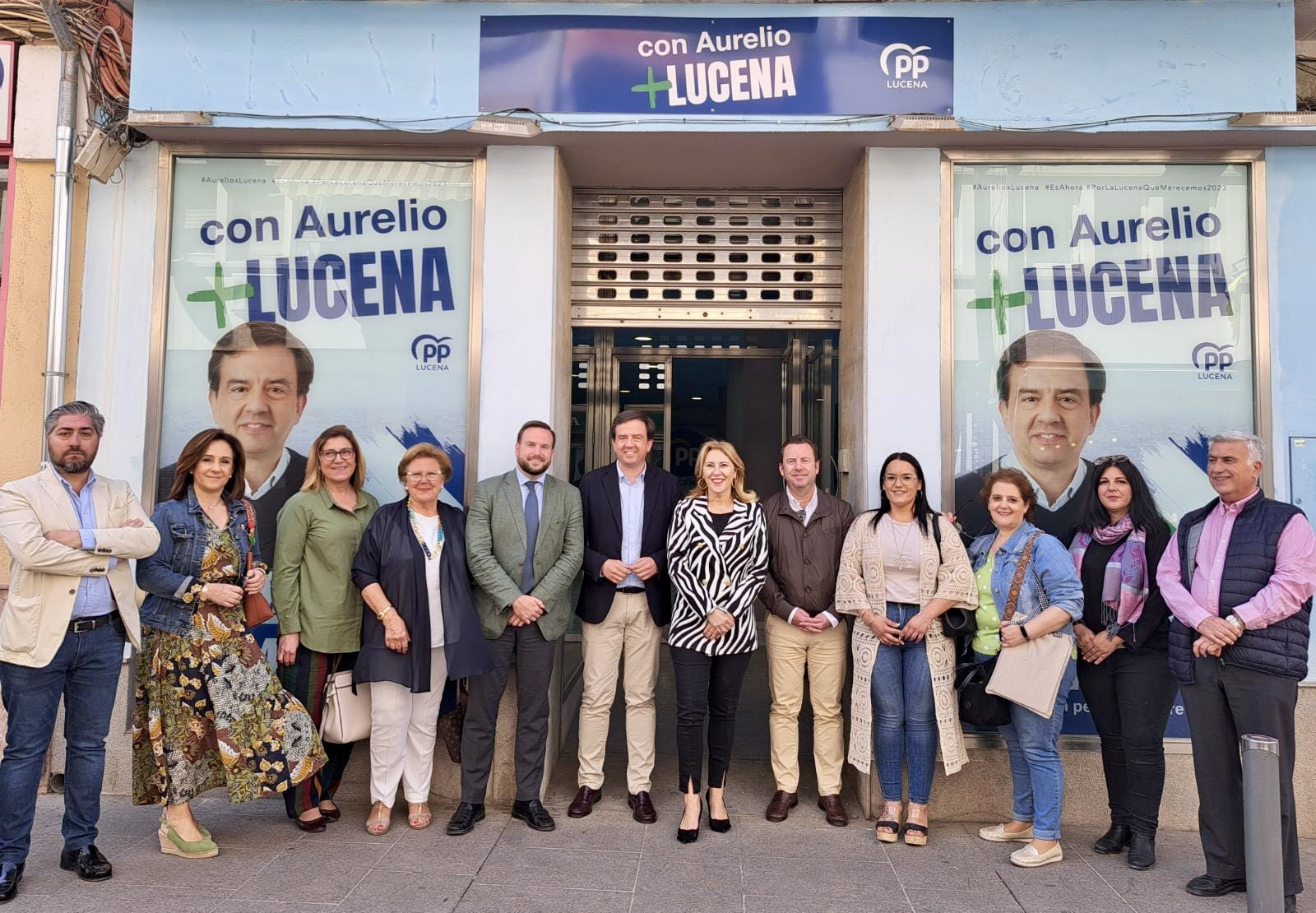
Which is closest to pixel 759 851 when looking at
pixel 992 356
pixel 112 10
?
pixel 992 356

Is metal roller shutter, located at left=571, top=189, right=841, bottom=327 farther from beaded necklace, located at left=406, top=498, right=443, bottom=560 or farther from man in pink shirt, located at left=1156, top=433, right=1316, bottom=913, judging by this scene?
man in pink shirt, located at left=1156, top=433, right=1316, bottom=913

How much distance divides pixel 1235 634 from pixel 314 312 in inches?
193

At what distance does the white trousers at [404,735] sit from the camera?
443 cm

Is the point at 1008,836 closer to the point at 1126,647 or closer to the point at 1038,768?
the point at 1038,768

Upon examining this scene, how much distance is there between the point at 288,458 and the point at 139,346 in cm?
104

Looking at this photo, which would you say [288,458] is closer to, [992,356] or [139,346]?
[139,346]

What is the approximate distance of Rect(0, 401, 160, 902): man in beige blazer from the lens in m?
3.61

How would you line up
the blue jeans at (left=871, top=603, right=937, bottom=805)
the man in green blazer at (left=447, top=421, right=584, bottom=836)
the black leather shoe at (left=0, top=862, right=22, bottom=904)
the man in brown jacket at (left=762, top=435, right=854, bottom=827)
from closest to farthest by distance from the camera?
the black leather shoe at (left=0, top=862, right=22, bottom=904), the blue jeans at (left=871, top=603, right=937, bottom=805), the man in green blazer at (left=447, top=421, right=584, bottom=836), the man in brown jacket at (left=762, top=435, right=854, bottom=827)

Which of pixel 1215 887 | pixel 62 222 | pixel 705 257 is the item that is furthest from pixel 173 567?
pixel 1215 887

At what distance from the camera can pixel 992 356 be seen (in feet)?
16.7

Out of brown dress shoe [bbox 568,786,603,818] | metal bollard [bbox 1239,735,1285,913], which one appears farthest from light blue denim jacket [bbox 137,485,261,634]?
metal bollard [bbox 1239,735,1285,913]

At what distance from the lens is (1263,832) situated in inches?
101

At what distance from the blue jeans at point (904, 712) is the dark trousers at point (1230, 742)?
1.13 meters

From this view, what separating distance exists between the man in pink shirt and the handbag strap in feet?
1.81
